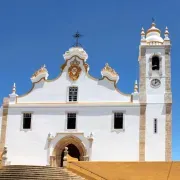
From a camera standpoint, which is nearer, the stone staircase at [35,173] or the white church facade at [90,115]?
the stone staircase at [35,173]

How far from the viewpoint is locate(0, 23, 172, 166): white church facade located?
3091 cm

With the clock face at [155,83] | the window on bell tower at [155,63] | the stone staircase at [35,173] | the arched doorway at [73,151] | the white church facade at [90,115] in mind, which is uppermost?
the window on bell tower at [155,63]

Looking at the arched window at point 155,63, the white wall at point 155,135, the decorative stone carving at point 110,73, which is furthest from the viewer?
the arched window at point 155,63

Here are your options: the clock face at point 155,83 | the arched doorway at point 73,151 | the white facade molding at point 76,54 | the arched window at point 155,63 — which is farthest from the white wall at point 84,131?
the white facade molding at point 76,54

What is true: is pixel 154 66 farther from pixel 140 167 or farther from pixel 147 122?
pixel 140 167

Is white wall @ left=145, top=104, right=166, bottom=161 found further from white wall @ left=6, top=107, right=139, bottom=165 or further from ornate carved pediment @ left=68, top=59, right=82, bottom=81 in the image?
ornate carved pediment @ left=68, top=59, right=82, bottom=81

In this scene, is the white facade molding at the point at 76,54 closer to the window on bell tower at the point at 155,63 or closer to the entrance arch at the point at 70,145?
the window on bell tower at the point at 155,63

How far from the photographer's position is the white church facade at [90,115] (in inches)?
1217

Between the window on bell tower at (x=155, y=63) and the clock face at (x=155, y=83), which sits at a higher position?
the window on bell tower at (x=155, y=63)

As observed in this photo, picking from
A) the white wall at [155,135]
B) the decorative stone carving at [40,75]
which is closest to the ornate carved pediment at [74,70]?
the decorative stone carving at [40,75]

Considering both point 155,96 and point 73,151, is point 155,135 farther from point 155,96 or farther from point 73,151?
point 73,151

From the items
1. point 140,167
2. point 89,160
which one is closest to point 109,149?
point 89,160

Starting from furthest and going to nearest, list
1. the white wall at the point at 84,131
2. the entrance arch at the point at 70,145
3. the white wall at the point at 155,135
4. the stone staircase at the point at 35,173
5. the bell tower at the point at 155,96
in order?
the entrance arch at the point at 70,145
the white wall at the point at 84,131
the bell tower at the point at 155,96
the white wall at the point at 155,135
the stone staircase at the point at 35,173

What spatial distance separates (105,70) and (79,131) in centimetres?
508
